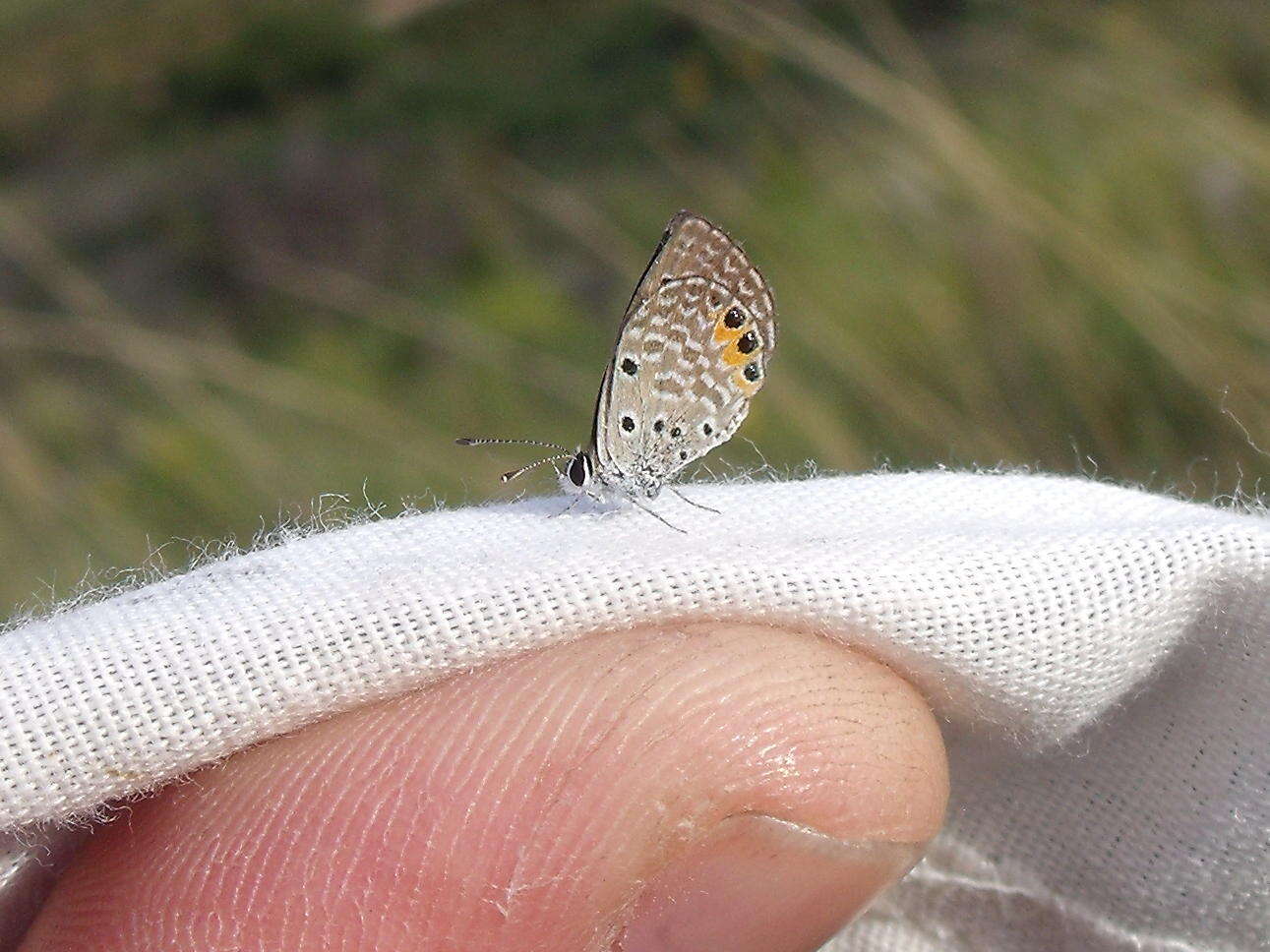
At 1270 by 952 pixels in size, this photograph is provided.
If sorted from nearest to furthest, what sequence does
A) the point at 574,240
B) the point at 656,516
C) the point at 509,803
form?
the point at 509,803, the point at 656,516, the point at 574,240

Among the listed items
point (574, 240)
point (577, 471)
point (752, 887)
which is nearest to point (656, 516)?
point (577, 471)

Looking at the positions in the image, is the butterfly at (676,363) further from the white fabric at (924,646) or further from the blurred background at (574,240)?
the blurred background at (574,240)

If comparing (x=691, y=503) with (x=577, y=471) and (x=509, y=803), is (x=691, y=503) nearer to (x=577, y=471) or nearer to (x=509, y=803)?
(x=577, y=471)

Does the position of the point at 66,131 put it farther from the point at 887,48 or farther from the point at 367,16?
the point at 887,48

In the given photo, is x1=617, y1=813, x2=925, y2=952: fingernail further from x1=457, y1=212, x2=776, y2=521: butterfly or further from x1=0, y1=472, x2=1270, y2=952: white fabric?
x1=457, y1=212, x2=776, y2=521: butterfly

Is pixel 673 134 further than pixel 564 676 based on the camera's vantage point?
Yes

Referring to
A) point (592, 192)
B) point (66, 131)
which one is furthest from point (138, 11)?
point (592, 192)

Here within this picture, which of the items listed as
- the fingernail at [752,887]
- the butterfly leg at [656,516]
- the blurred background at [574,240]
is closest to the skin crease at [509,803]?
the fingernail at [752,887]
